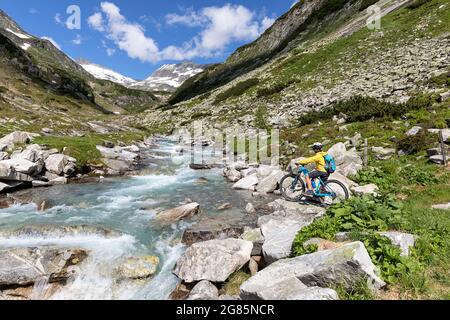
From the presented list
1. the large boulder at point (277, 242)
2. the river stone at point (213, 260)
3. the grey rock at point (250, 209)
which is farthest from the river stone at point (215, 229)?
the river stone at point (213, 260)

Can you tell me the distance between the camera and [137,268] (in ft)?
32.2

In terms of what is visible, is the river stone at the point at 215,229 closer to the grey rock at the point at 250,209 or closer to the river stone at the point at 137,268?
the grey rock at the point at 250,209

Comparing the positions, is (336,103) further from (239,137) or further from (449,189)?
(449,189)

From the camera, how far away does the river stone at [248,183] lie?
18844 mm

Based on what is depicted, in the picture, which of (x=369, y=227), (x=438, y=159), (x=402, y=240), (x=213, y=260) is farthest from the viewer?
(x=438, y=159)

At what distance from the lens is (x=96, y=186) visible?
20.1 metres

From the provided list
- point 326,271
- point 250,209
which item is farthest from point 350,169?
point 326,271

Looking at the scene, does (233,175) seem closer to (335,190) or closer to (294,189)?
(294,189)

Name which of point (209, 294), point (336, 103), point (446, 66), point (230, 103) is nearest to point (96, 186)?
point (209, 294)

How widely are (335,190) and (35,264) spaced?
11501 mm

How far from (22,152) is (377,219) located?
69.9 feet

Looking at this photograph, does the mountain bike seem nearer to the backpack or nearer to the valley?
the valley

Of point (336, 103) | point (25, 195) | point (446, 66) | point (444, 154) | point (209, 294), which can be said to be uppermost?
point (446, 66)

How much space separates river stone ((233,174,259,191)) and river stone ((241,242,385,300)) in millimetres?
11532
